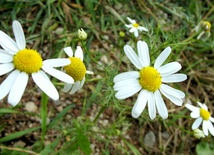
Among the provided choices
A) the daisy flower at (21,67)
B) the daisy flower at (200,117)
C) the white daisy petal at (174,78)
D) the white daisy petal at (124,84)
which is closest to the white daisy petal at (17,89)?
the daisy flower at (21,67)

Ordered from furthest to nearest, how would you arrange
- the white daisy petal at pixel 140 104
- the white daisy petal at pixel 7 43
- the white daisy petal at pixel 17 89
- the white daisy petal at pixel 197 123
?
the white daisy petal at pixel 197 123 → the white daisy petal at pixel 140 104 → the white daisy petal at pixel 7 43 → the white daisy petal at pixel 17 89

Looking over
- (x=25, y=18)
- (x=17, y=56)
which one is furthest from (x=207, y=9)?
(x=17, y=56)

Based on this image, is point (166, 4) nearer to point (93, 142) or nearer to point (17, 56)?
point (93, 142)

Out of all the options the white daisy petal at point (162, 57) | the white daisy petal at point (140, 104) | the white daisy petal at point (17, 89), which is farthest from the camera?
the white daisy petal at point (162, 57)

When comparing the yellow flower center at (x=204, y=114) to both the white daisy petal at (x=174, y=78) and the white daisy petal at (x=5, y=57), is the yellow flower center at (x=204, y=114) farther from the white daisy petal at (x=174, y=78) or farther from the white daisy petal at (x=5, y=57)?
the white daisy petal at (x=5, y=57)

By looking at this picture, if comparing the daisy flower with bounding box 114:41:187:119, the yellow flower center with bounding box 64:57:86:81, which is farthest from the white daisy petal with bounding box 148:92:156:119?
the yellow flower center with bounding box 64:57:86:81

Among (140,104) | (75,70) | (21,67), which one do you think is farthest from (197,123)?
(21,67)

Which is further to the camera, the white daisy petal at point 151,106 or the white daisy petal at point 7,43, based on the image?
the white daisy petal at point 151,106

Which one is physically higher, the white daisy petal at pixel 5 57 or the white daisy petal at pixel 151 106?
the white daisy petal at pixel 5 57

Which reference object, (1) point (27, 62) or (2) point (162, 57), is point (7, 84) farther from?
(2) point (162, 57)
